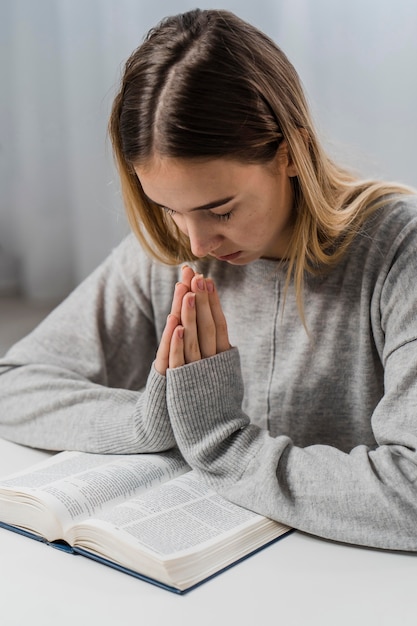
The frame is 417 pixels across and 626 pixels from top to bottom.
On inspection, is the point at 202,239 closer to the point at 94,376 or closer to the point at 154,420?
the point at 154,420

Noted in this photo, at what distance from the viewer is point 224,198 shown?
1048mm

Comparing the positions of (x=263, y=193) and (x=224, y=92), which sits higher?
(x=224, y=92)

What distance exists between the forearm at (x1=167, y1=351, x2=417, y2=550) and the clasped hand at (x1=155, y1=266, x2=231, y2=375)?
0.07 feet

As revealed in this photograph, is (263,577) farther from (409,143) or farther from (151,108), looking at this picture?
(409,143)

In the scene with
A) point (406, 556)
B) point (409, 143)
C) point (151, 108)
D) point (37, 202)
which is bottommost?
point (406, 556)

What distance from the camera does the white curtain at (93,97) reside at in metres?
1.76

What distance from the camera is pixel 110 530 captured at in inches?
36.2

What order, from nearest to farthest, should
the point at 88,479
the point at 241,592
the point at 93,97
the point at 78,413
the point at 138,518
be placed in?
1. the point at 241,592
2. the point at 138,518
3. the point at 88,479
4. the point at 78,413
5. the point at 93,97

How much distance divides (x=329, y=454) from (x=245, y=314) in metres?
0.35

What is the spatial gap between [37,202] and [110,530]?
3.86 ft

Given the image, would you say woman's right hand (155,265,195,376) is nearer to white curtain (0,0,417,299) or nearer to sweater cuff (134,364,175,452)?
sweater cuff (134,364,175,452)

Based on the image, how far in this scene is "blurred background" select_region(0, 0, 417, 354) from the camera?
1756 millimetres

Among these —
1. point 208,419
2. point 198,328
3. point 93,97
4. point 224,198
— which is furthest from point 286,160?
point 93,97

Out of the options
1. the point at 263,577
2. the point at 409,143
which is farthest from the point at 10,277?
the point at 263,577
